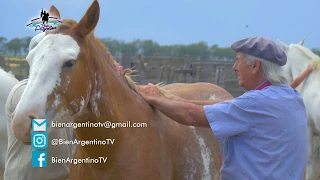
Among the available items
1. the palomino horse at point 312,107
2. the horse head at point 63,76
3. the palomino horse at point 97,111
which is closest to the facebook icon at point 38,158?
the palomino horse at point 97,111

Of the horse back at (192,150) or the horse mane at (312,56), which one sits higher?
the horse mane at (312,56)

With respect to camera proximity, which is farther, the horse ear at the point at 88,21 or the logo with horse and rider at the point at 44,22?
the logo with horse and rider at the point at 44,22

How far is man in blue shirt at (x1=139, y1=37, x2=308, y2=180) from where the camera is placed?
2334mm

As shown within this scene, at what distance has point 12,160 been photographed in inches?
126

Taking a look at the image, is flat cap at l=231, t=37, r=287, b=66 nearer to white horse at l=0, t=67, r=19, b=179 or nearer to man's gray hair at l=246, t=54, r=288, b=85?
man's gray hair at l=246, t=54, r=288, b=85

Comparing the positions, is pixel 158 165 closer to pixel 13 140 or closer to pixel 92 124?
pixel 92 124

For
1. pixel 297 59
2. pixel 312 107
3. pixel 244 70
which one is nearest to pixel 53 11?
pixel 244 70

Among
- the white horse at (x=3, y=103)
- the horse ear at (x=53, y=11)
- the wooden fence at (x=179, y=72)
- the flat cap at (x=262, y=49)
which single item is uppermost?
the horse ear at (x=53, y=11)

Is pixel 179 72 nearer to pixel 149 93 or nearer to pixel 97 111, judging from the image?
pixel 149 93

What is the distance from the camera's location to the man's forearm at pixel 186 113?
94.9 inches

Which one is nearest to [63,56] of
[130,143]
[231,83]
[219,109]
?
[130,143]

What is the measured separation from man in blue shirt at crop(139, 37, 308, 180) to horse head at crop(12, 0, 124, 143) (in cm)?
56

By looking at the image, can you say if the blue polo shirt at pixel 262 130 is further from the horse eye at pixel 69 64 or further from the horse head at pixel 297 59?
the horse head at pixel 297 59

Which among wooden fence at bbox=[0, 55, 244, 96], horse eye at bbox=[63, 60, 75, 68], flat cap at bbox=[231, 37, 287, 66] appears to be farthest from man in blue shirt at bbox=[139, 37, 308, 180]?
wooden fence at bbox=[0, 55, 244, 96]
